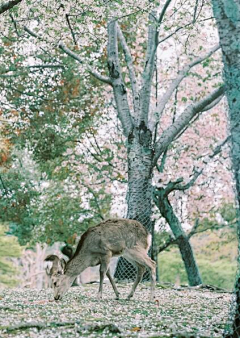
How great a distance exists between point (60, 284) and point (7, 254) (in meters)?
19.5

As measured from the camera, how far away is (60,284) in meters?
7.98

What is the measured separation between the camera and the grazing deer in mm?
8062

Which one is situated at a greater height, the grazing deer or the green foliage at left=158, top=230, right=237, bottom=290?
the green foliage at left=158, top=230, right=237, bottom=290

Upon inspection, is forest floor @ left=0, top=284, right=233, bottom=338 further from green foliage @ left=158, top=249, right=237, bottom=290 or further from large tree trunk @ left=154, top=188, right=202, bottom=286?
green foliage @ left=158, top=249, right=237, bottom=290

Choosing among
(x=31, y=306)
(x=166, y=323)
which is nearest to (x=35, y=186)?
(x=31, y=306)

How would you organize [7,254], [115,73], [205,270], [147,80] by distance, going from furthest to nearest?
[205,270], [7,254], [115,73], [147,80]

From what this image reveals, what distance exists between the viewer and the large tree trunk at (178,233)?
53.2ft

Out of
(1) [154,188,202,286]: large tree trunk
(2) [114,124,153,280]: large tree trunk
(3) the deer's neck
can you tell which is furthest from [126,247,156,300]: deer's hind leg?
(1) [154,188,202,286]: large tree trunk

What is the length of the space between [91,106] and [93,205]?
159 inches

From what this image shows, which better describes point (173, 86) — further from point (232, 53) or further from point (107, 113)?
point (232, 53)

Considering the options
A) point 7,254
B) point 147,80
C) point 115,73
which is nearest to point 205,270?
point 7,254

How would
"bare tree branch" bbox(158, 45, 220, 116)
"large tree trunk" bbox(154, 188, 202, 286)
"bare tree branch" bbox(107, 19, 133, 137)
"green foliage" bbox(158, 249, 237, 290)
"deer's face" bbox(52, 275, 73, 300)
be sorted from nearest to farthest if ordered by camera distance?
"deer's face" bbox(52, 275, 73, 300), "bare tree branch" bbox(107, 19, 133, 137), "bare tree branch" bbox(158, 45, 220, 116), "large tree trunk" bbox(154, 188, 202, 286), "green foliage" bbox(158, 249, 237, 290)

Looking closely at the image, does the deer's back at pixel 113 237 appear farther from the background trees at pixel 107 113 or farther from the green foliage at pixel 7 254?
the green foliage at pixel 7 254

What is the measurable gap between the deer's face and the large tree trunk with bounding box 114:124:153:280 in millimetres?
4551
